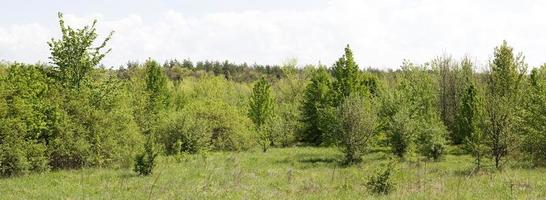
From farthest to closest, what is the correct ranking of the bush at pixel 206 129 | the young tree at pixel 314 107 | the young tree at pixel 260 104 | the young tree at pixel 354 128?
the young tree at pixel 314 107 < the young tree at pixel 260 104 < the bush at pixel 206 129 < the young tree at pixel 354 128

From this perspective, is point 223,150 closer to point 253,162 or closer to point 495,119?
point 253,162

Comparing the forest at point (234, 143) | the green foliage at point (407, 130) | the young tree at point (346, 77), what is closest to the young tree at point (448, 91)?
the forest at point (234, 143)

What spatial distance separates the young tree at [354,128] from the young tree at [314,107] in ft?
65.7

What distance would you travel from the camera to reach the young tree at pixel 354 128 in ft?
98.6

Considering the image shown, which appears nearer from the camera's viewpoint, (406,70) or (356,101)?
(356,101)

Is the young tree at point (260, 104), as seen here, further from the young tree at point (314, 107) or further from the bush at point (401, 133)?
the bush at point (401, 133)

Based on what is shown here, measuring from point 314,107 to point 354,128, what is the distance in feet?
71.5

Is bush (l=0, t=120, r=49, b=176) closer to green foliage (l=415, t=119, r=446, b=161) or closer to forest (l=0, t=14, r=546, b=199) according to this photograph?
forest (l=0, t=14, r=546, b=199)

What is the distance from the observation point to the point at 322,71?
5341cm

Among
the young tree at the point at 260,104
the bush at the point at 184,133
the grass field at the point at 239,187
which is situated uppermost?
the young tree at the point at 260,104

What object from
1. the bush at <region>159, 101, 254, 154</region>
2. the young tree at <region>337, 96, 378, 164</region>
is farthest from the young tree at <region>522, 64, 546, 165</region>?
the bush at <region>159, 101, 254, 154</region>

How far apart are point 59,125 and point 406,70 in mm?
54305

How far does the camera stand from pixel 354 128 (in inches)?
1179

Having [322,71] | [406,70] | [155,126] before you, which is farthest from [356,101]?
[406,70]
